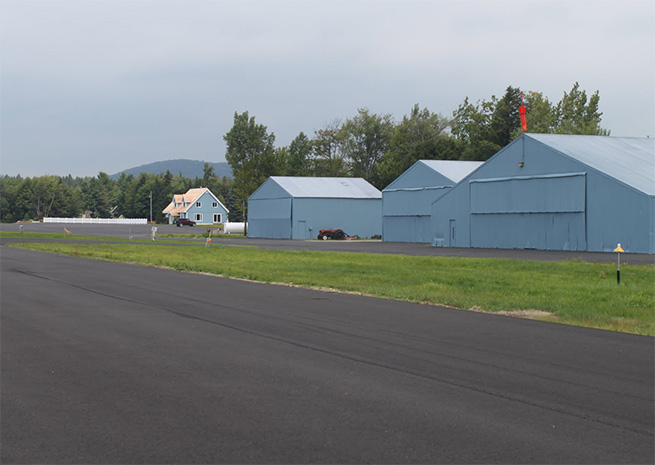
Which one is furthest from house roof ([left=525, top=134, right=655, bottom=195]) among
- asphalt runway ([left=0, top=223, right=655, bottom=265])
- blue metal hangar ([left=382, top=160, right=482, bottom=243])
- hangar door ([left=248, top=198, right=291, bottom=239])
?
hangar door ([left=248, top=198, right=291, bottom=239])

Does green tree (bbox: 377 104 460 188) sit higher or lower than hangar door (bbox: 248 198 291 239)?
higher

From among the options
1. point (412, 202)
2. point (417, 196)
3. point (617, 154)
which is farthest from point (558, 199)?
point (412, 202)

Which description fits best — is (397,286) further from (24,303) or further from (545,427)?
(545,427)

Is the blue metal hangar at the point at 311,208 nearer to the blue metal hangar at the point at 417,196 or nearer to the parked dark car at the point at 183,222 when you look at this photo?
the blue metal hangar at the point at 417,196

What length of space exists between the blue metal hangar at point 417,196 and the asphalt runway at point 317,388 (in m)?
48.8

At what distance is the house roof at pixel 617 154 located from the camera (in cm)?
4109

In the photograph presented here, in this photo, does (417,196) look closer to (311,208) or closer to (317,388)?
(311,208)

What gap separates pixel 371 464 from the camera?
5.32m

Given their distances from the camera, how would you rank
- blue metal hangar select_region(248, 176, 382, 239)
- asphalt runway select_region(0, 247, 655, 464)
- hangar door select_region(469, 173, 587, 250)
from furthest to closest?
blue metal hangar select_region(248, 176, 382, 239)
hangar door select_region(469, 173, 587, 250)
asphalt runway select_region(0, 247, 655, 464)

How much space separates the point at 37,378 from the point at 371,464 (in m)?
4.70

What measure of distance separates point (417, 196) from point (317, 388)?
188 feet

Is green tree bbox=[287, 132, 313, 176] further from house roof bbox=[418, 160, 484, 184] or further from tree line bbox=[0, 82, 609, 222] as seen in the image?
house roof bbox=[418, 160, 484, 184]

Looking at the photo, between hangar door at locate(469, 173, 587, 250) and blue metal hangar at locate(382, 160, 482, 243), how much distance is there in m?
10.4

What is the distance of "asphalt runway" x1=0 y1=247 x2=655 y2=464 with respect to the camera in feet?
18.8
